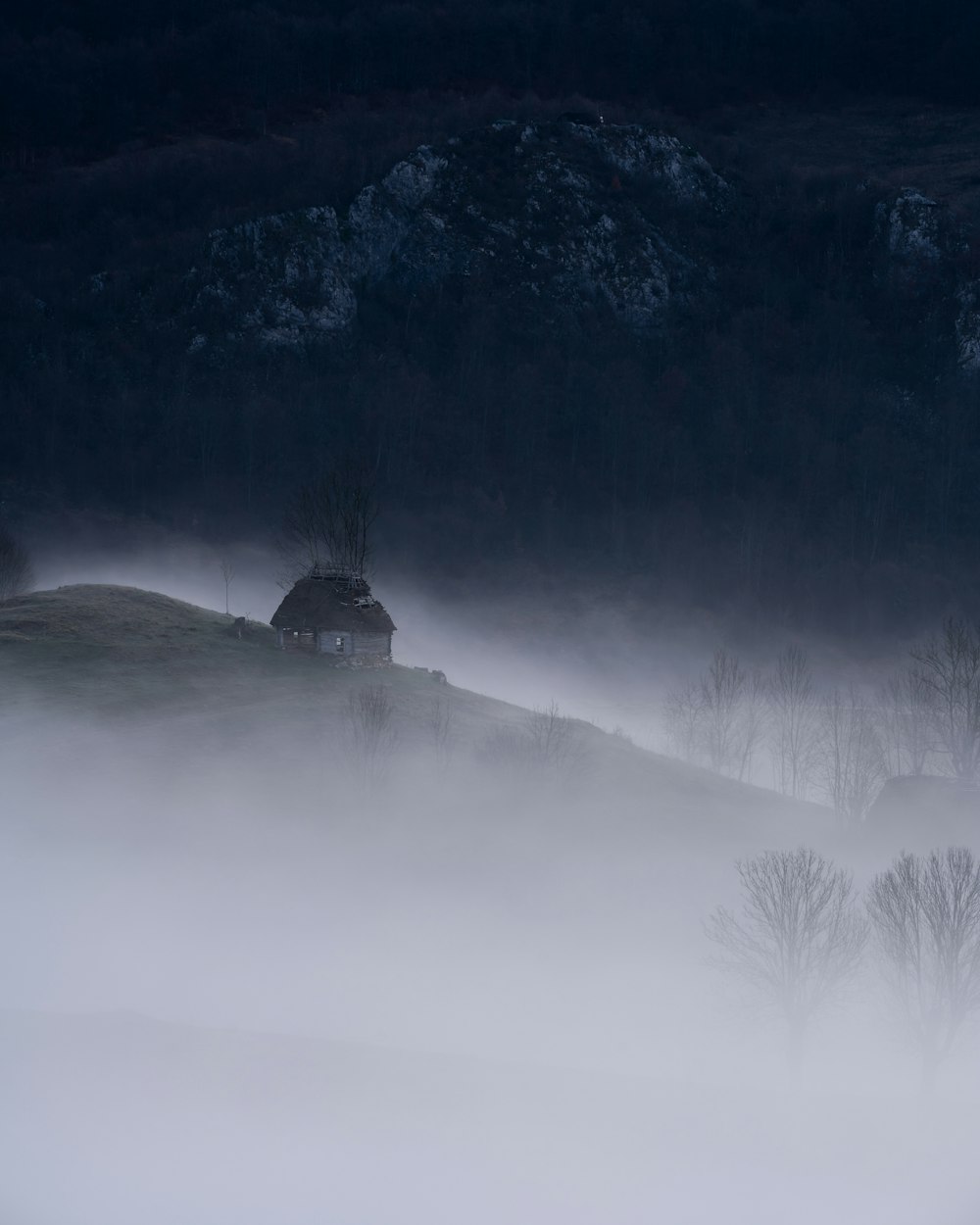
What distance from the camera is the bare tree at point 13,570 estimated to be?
4592 inches

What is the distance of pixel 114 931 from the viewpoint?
54.9 meters

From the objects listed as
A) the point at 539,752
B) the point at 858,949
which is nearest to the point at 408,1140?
the point at 858,949

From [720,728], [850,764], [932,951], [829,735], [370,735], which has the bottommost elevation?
[932,951]

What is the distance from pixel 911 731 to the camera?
94.4m

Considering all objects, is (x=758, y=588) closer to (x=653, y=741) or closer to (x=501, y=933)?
(x=653, y=741)

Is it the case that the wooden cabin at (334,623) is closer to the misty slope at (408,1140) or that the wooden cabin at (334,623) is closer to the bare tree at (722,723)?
the bare tree at (722,723)

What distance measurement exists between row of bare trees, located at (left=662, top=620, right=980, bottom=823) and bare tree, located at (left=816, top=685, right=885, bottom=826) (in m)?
0.12

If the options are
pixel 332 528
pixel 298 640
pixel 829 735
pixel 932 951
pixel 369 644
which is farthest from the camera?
pixel 332 528

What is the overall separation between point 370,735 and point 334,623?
14860 millimetres

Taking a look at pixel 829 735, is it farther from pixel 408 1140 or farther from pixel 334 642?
pixel 408 1140

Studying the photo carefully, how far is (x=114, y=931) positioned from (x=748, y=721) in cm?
5330

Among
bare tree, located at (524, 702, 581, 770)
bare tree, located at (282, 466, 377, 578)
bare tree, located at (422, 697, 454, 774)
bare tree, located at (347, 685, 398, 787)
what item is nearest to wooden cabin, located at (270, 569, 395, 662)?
bare tree, located at (282, 466, 377, 578)

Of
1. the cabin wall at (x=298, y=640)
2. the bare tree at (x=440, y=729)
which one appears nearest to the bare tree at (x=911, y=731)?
the bare tree at (x=440, y=729)

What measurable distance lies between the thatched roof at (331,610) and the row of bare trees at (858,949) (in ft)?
111
